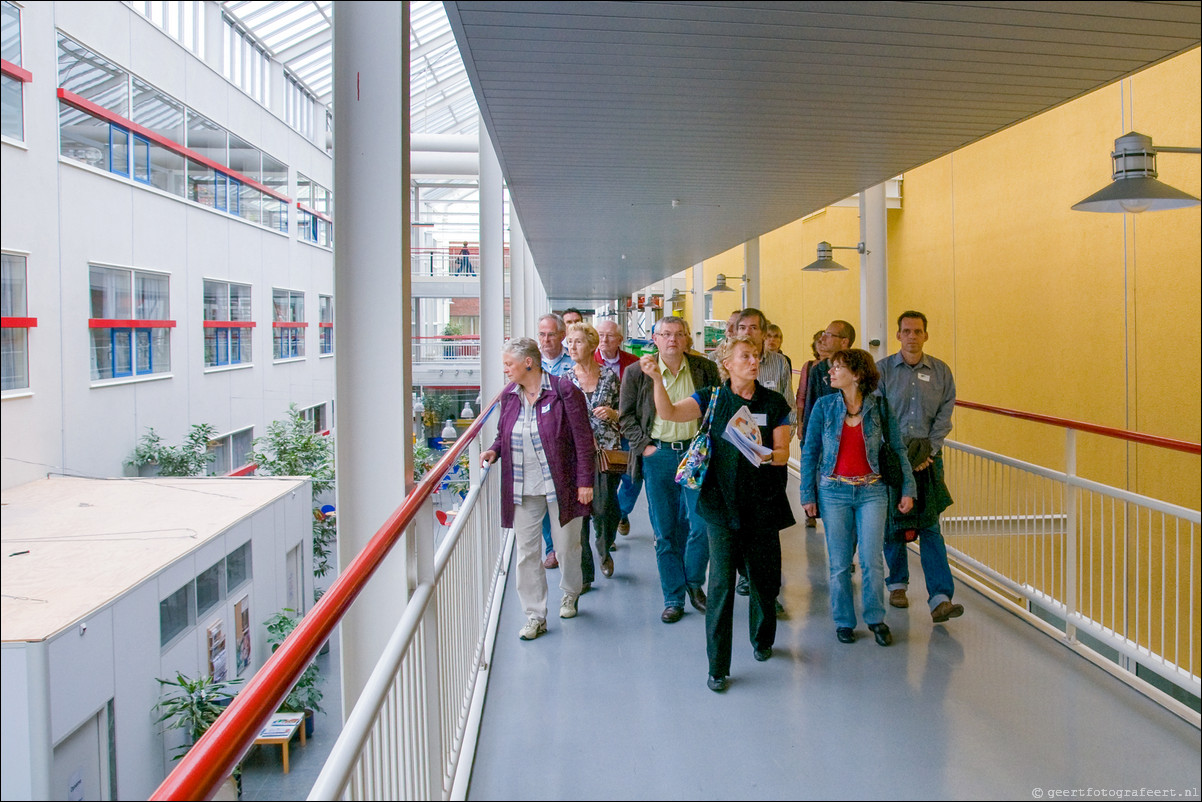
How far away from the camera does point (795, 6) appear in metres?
2.63

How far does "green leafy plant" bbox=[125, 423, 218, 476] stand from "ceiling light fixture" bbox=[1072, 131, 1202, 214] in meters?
4.14

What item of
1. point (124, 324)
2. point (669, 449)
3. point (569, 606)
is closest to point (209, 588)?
point (124, 324)

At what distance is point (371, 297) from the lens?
2342 millimetres

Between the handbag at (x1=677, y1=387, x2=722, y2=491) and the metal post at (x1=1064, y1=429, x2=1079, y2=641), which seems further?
the metal post at (x1=1064, y1=429, x2=1079, y2=641)

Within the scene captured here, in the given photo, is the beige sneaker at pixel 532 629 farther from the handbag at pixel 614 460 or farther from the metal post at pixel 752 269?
the metal post at pixel 752 269

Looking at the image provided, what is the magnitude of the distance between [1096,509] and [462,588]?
552 centimetres

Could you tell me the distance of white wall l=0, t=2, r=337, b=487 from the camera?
6.67 ft

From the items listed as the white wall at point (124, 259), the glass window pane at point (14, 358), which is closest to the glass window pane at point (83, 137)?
the white wall at point (124, 259)

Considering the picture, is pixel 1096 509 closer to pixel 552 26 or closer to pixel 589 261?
pixel 552 26

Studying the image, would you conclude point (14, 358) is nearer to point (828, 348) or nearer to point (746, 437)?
point (746, 437)

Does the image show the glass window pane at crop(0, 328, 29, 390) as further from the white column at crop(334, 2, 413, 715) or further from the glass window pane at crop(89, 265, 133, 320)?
the white column at crop(334, 2, 413, 715)

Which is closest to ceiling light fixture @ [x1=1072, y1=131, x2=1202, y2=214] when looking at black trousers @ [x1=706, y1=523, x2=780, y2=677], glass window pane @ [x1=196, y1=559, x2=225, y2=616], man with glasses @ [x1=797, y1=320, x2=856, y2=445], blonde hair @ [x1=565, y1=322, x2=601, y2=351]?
man with glasses @ [x1=797, y1=320, x2=856, y2=445]

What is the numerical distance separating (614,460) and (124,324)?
2.83 meters

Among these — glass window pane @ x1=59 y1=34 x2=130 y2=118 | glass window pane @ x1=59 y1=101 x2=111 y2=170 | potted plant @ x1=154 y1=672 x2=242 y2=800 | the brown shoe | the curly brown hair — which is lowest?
potted plant @ x1=154 y1=672 x2=242 y2=800
